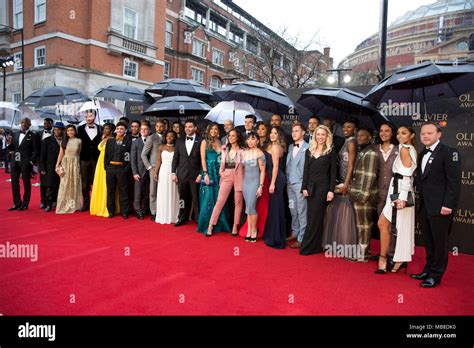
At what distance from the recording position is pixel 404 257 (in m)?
4.52

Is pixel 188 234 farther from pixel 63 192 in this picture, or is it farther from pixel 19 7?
pixel 19 7

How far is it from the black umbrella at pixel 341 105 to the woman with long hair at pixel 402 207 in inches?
45.1

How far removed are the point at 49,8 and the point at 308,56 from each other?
1584 centimetres

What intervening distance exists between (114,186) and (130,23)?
20.7m

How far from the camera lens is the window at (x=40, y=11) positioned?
21.1 m

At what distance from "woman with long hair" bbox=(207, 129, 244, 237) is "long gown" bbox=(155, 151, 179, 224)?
111 centimetres

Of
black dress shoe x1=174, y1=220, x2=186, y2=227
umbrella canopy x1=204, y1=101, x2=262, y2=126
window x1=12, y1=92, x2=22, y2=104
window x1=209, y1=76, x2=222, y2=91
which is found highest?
window x1=209, y1=76, x2=222, y2=91

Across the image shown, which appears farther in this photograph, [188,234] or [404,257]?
[188,234]

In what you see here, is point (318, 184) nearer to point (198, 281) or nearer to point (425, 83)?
point (425, 83)

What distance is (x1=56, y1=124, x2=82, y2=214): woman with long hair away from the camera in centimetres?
768

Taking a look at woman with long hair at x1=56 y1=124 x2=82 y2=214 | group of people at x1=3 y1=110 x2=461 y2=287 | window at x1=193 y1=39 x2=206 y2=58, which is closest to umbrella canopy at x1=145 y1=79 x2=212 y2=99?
group of people at x1=3 y1=110 x2=461 y2=287

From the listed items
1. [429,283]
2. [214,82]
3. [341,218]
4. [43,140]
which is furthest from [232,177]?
[214,82]

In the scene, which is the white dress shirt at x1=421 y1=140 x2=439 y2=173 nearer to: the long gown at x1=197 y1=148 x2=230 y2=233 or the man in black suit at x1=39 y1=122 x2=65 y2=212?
the long gown at x1=197 y1=148 x2=230 y2=233
